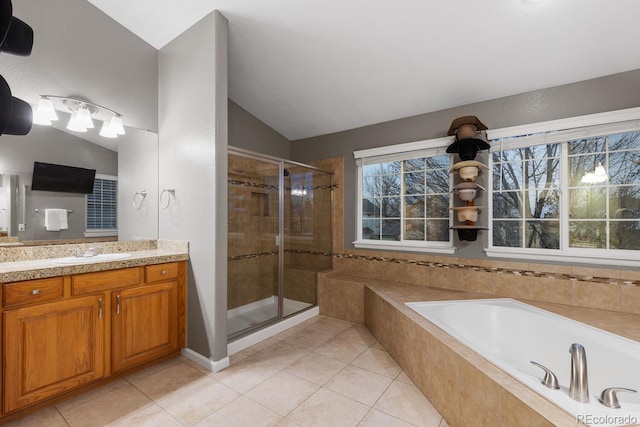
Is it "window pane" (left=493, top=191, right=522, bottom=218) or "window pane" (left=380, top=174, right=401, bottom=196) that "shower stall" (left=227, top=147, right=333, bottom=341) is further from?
"window pane" (left=493, top=191, right=522, bottom=218)

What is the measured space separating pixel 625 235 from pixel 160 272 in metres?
3.75

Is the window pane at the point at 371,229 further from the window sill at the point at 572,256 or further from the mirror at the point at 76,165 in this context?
the mirror at the point at 76,165

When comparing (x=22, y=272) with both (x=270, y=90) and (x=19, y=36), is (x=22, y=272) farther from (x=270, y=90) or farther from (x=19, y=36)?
(x=270, y=90)

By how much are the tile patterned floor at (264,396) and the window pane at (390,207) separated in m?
1.59

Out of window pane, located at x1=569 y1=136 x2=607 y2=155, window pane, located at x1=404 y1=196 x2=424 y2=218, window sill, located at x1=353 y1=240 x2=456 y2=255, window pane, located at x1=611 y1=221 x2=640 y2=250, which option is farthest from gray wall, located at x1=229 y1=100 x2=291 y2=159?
window pane, located at x1=611 y1=221 x2=640 y2=250

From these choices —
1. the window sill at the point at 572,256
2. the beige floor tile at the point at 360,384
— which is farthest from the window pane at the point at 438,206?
the beige floor tile at the point at 360,384

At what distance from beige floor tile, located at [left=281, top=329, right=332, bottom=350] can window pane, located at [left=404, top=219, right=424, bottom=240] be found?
4.76 ft

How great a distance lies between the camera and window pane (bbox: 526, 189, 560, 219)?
264 centimetres

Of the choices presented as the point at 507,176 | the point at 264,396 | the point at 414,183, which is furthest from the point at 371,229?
the point at 264,396

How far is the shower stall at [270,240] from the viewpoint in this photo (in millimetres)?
2947

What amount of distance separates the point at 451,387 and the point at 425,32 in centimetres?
246

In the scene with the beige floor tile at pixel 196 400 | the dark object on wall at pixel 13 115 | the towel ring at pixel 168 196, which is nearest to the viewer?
the dark object on wall at pixel 13 115

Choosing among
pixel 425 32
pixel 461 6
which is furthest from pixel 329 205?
pixel 461 6

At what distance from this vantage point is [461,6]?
200 centimetres
